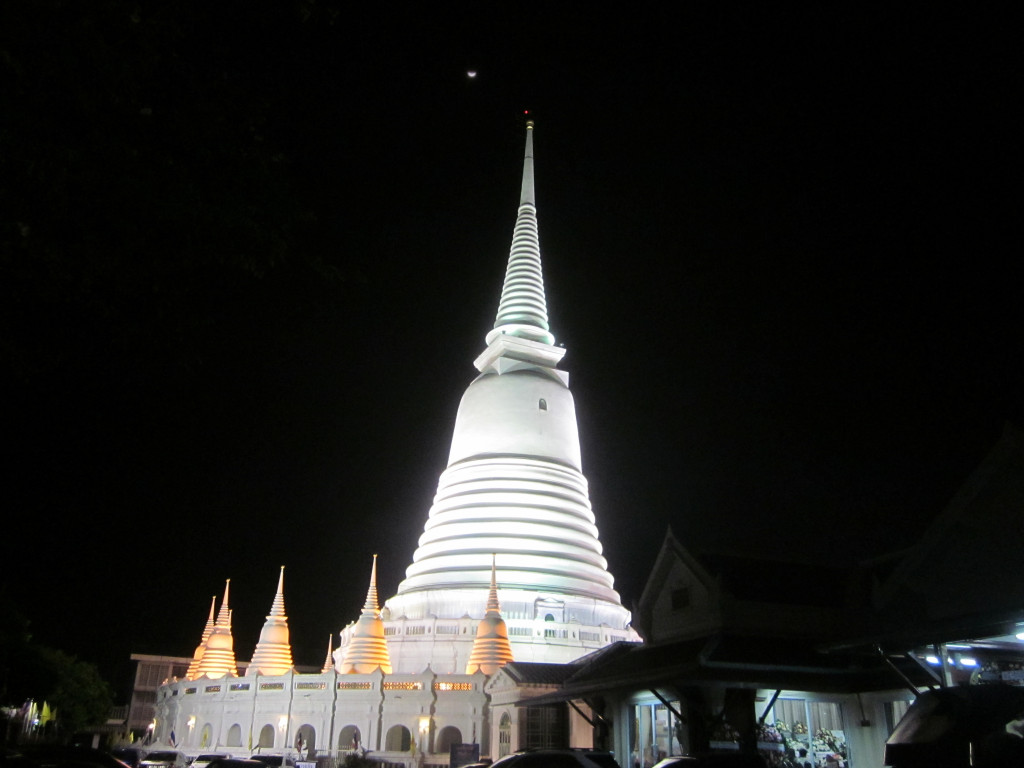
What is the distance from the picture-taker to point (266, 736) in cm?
3647

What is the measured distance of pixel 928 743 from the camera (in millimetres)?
9062

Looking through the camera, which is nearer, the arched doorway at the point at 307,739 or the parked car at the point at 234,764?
the parked car at the point at 234,764

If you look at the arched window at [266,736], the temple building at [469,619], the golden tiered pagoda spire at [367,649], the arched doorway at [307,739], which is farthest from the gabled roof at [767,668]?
the arched window at [266,736]

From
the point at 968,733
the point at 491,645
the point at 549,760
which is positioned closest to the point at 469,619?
the point at 491,645

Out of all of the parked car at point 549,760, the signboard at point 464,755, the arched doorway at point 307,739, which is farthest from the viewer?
the arched doorway at point 307,739

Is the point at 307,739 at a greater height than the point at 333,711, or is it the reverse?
the point at 333,711

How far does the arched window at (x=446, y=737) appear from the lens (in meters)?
32.0

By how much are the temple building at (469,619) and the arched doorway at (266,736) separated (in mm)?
121

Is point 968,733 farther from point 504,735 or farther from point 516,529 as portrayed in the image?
point 516,529

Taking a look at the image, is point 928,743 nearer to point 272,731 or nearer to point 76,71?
point 76,71

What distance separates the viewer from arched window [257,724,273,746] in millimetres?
36344

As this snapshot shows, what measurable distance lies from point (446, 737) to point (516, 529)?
36.7ft

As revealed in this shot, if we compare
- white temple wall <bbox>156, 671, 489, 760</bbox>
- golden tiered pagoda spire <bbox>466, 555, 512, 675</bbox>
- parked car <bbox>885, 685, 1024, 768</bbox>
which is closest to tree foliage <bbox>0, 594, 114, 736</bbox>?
white temple wall <bbox>156, 671, 489, 760</bbox>

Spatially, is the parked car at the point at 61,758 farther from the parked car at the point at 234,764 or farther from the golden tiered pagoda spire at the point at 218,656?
the golden tiered pagoda spire at the point at 218,656
